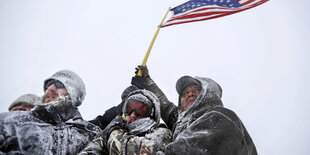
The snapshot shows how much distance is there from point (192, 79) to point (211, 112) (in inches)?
45.9

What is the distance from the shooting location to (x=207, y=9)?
575 cm

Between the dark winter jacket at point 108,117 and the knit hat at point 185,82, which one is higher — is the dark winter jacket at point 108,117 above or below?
below

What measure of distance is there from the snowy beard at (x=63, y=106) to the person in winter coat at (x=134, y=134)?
22.7 inches

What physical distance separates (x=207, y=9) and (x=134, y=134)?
157 inches

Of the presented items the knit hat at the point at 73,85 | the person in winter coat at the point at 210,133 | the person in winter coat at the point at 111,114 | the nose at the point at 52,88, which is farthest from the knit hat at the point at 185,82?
the nose at the point at 52,88

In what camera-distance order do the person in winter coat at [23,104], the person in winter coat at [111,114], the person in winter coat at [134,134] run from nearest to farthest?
the person in winter coat at [134,134] → the person in winter coat at [23,104] → the person in winter coat at [111,114]

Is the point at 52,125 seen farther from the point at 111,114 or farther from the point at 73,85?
the point at 111,114

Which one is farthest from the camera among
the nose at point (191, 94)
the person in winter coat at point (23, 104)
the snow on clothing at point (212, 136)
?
the person in winter coat at point (23, 104)

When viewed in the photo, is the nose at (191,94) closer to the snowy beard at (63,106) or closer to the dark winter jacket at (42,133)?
the dark winter jacket at (42,133)

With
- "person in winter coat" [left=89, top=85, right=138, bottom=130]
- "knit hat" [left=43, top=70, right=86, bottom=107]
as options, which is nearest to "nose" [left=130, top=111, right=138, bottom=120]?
"knit hat" [left=43, top=70, right=86, bottom=107]

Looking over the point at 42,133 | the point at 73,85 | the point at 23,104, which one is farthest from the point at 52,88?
the point at 23,104

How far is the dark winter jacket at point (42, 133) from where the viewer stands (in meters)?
2.51

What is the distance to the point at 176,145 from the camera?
2451mm

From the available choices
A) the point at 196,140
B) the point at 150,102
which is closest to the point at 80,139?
the point at 150,102
